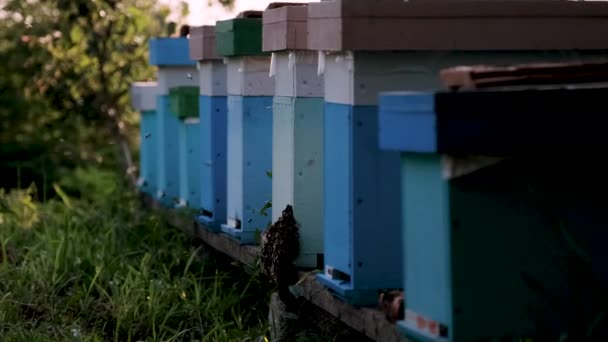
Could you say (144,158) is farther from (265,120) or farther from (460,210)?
(460,210)

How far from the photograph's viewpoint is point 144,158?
8.32 metres

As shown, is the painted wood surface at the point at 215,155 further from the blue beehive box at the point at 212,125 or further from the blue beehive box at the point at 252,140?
the blue beehive box at the point at 252,140

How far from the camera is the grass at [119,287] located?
16.6ft

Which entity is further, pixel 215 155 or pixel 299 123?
pixel 215 155

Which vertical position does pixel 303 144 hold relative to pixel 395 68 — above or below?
below

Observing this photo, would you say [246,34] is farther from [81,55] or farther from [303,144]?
[81,55]

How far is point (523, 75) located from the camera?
3082 mm

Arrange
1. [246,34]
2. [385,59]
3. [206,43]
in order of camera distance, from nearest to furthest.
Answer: [385,59]
[246,34]
[206,43]

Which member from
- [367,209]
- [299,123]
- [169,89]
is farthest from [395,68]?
[169,89]

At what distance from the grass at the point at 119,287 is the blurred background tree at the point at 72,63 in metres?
2.06

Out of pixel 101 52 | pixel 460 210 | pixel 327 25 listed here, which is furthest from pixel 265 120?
pixel 101 52

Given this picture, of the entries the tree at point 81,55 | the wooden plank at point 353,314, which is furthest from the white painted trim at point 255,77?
the tree at point 81,55

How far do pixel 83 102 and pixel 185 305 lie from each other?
14.3ft

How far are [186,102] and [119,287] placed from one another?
4.74 feet
